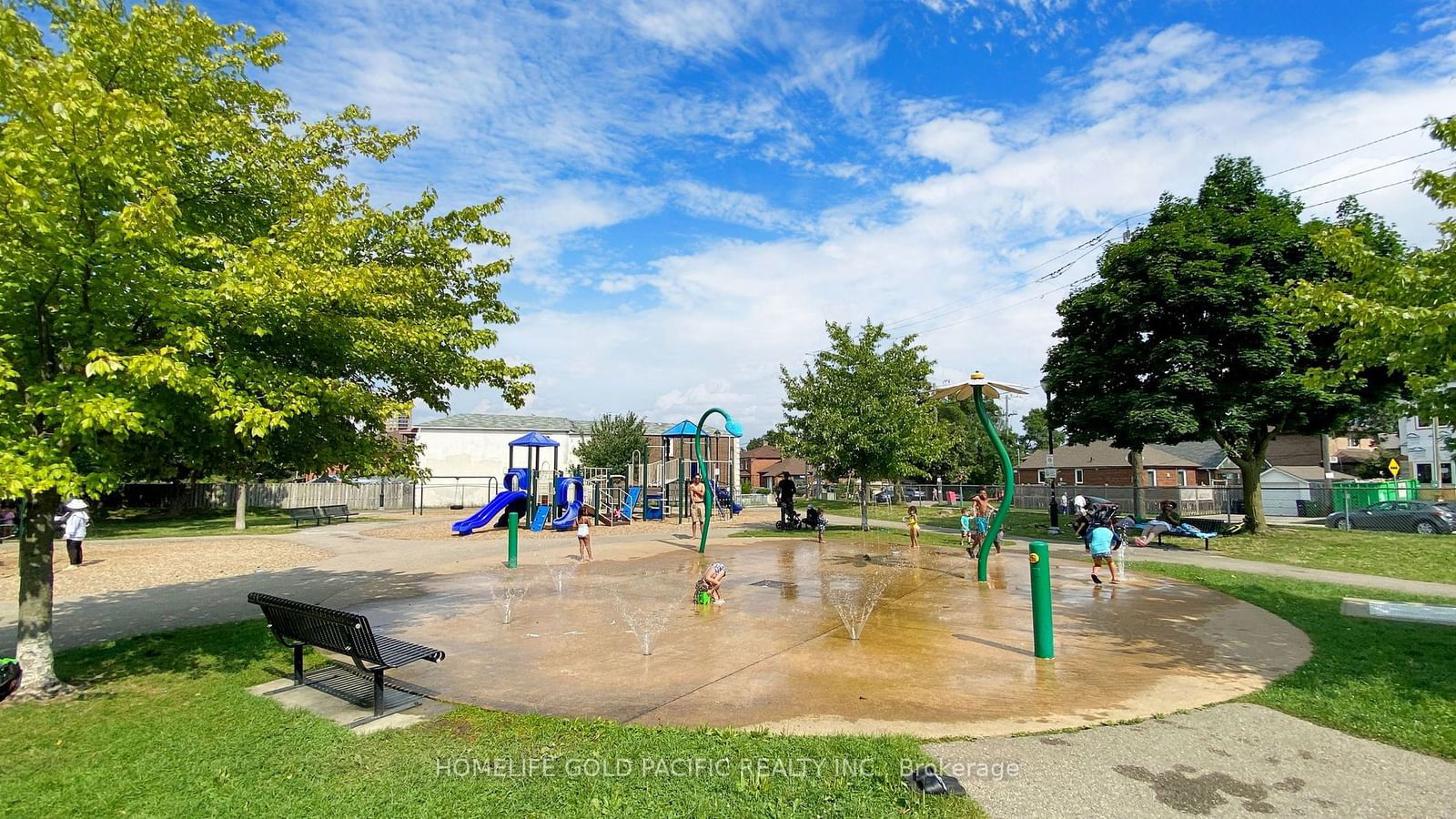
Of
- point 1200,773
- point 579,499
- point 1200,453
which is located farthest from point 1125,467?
point 1200,773

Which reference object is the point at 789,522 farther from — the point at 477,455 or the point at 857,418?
the point at 477,455

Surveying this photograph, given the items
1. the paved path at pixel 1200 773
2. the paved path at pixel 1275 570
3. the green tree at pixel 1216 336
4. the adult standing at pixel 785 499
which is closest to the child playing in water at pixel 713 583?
the paved path at pixel 1200 773

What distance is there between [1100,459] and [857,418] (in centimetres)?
4554

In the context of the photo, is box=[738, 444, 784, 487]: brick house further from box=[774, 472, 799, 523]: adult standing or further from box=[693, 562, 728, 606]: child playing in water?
box=[693, 562, 728, 606]: child playing in water

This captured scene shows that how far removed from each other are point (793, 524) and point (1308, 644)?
17.7 metres

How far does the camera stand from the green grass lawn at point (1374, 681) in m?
5.36

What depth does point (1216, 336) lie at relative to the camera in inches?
794

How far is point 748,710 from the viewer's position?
19.3 feet

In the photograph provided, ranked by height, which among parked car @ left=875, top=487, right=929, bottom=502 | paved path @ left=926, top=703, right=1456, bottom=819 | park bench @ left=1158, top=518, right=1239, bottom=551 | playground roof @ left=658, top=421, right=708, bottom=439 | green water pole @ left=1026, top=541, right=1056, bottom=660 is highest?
playground roof @ left=658, top=421, right=708, bottom=439

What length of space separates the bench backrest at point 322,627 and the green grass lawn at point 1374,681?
7630mm

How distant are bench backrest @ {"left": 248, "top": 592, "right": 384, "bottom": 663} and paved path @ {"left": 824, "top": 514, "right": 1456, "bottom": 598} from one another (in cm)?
1513

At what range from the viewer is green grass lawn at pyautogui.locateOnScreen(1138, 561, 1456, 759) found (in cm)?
536

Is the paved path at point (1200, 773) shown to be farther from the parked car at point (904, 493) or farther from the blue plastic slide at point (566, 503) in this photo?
the parked car at point (904, 493)

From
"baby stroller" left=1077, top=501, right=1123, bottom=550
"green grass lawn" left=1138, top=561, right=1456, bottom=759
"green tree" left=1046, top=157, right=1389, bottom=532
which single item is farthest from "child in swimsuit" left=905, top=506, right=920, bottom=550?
"green grass lawn" left=1138, top=561, right=1456, bottom=759
